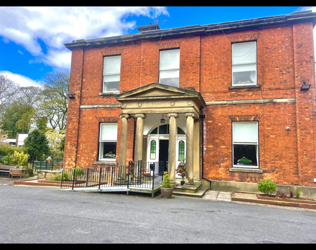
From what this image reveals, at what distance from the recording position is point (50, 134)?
29281 millimetres

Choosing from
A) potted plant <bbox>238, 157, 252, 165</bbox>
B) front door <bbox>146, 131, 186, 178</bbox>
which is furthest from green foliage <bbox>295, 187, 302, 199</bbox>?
front door <bbox>146, 131, 186, 178</bbox>

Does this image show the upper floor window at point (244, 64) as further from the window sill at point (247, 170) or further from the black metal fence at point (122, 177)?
the black metal fence at point (122, 177)

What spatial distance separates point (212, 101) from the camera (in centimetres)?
1257

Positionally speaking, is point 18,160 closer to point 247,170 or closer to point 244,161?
point 244,161

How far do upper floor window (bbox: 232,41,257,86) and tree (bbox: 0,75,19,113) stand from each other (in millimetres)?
31776

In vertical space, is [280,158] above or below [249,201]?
above

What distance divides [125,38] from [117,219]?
11353 millimetres

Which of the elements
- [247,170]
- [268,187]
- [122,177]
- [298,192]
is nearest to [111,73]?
[122,177]

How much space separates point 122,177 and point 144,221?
5778 mm

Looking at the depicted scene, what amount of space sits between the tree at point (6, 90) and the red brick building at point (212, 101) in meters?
23.6

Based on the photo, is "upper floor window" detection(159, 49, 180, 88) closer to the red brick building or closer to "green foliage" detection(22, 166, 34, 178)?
the red brick building

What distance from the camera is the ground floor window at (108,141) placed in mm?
14205

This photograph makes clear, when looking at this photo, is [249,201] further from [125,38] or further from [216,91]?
[125,38]
